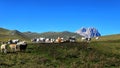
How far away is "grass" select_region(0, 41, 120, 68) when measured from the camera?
143 feet

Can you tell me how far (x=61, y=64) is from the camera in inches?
1757

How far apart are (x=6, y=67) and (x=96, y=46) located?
24415 mm

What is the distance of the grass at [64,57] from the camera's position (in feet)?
143

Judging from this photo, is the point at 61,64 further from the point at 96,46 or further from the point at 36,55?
the point at 96,46

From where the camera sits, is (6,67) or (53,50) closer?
(6,67)

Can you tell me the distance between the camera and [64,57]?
162ft

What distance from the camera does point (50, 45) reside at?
58031mm

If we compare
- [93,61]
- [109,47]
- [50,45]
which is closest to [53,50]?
[50,45]

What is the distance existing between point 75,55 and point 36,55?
667cm

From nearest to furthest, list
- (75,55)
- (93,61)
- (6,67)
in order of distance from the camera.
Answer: (6,67)
(93,61)
(75,55)

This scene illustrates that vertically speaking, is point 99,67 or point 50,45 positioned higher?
point 50,45

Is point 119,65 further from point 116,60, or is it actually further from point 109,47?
point 109,47

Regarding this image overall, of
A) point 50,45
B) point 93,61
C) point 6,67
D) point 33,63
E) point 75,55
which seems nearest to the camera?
point 6,67

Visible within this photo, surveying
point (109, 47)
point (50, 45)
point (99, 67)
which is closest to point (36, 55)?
point (50, 45)
